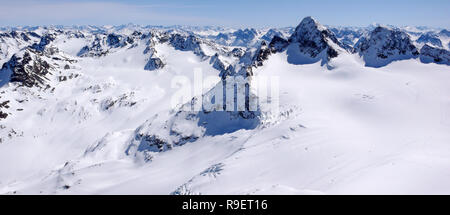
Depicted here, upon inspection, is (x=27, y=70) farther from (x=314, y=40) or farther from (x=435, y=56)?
(x=435, y=56)

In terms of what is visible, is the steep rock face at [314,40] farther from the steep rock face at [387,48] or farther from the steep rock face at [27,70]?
the steep rock face at [27,70]

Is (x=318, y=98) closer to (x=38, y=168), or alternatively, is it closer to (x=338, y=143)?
(x=338, y=143)

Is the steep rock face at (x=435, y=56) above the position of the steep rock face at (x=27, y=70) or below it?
above

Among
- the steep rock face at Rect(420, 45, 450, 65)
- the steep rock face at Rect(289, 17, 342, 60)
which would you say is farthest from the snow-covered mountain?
the steep rock face at Rect(289, 17, 342, 60)

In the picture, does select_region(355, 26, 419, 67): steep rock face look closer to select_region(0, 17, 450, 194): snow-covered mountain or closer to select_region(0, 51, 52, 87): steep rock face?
select_region(0, 17, 450, 194): snow-covered mountain

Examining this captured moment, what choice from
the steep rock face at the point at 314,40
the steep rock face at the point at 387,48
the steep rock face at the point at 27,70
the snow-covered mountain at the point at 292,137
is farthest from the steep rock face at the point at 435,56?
the steep rock face at the point at 27,70

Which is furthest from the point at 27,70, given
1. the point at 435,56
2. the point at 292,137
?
the point at 435,56
